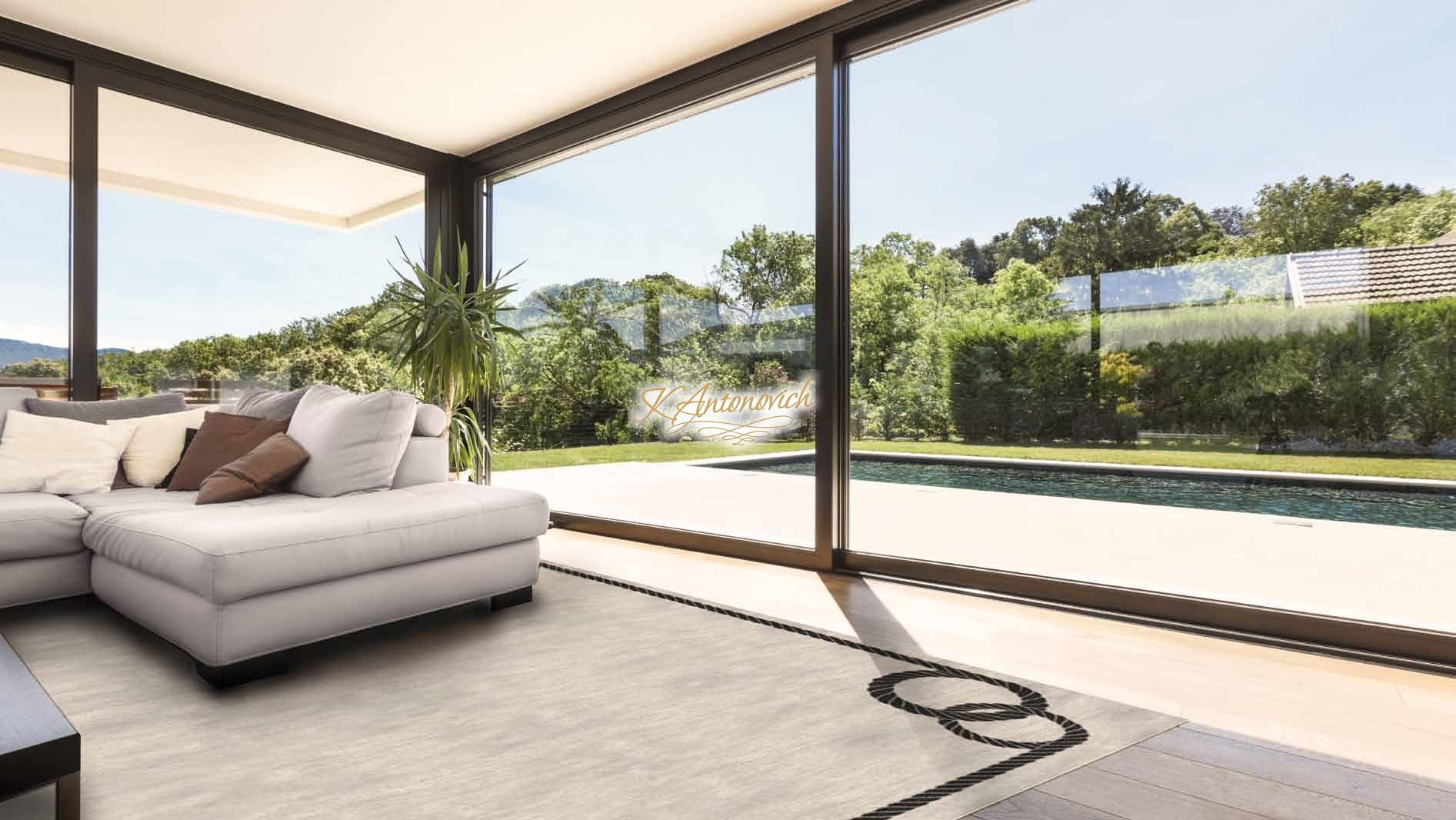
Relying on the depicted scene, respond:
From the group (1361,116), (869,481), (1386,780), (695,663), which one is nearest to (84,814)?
(695,663)

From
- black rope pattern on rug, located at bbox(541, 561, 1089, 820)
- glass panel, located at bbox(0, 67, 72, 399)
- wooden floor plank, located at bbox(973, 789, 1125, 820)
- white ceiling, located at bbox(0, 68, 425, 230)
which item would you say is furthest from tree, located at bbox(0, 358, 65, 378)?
wooden floor plank, located at bbox(973, 789, 1125, 820)

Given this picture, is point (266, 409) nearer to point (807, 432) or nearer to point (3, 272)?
point (3, 272)

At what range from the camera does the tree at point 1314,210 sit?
2699mm

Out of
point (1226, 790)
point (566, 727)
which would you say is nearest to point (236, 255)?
point (566, 727)

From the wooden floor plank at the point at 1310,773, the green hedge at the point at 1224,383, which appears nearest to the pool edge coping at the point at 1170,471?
the green hedge at the point at 1224,383

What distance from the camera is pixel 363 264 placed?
5645 mm

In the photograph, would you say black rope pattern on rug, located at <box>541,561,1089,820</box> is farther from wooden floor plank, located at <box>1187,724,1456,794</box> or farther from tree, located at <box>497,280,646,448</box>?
tree, located at <box>497,280,646,448</box>

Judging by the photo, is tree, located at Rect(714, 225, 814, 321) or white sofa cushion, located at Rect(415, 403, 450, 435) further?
tree, located at Rect(714, 225, 814, 321)

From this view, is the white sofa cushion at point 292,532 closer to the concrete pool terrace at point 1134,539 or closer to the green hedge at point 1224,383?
the concrete pool terrace at point 1134,539

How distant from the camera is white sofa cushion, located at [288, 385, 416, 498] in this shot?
10.5 feet

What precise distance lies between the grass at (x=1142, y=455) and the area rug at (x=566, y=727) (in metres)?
1.17

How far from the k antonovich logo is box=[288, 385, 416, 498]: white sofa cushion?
1630 millimetres

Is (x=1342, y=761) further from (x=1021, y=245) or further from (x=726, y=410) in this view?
(x=726, y=410)

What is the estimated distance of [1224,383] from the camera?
295 centimetres
